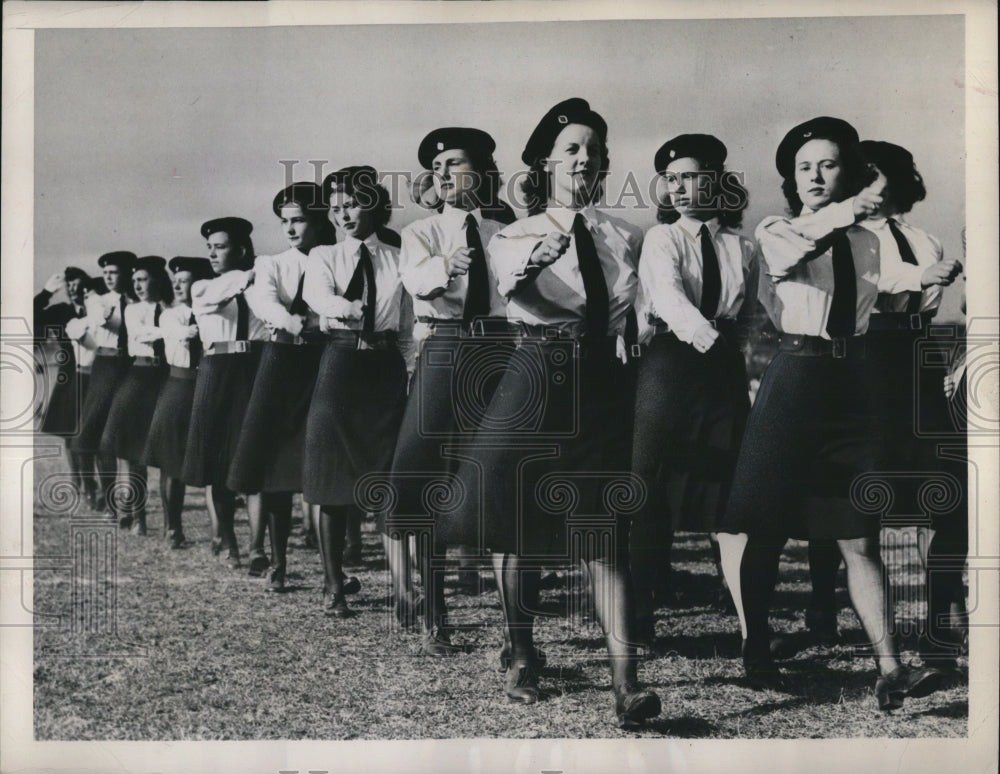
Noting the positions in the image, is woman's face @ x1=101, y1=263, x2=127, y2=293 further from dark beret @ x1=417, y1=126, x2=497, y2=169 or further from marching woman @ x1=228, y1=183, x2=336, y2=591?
dark beret @ x1=417, y1=126, x2=497, y2=169

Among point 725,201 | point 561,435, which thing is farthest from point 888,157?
point 561,435

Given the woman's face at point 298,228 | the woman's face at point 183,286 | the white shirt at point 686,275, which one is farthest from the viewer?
the woman's face at point 183,286

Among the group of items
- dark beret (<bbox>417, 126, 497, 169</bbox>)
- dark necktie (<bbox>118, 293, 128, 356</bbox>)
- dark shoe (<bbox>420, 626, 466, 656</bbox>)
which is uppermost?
dark beret (<bbox>417, 126, 497, 169</bbox>)

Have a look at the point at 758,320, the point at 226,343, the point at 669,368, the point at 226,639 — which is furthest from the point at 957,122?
the point at 226,639

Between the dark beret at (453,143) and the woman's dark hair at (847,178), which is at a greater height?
the dark beret at (453,143)

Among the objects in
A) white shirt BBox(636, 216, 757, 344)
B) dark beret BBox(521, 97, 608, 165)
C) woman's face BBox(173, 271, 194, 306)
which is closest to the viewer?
white shirt BBox(636, 216, 757, 344)

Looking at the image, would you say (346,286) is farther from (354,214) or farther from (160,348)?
(160,348)

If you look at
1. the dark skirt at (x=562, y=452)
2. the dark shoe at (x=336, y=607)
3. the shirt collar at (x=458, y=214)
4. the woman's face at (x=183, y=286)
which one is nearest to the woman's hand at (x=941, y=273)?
the dark skirt at (x=562, y=452)

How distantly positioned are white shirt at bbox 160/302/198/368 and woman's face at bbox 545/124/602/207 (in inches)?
66.7

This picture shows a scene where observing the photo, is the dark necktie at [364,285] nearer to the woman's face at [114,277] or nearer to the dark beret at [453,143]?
the dark beret at [453,143]

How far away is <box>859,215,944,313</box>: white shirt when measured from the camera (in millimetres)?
4141

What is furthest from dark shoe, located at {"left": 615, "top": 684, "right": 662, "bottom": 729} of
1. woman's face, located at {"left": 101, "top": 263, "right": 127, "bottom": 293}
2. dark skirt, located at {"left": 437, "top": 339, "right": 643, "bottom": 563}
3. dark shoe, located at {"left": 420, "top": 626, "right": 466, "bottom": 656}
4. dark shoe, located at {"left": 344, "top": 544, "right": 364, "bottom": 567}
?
woman's face, located at {"left": 101, "top": 263, "right": 127, "bottom": 293}

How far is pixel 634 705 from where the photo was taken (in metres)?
4.09

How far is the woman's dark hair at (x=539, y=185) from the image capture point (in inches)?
165
